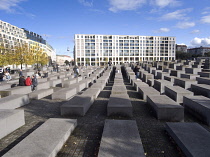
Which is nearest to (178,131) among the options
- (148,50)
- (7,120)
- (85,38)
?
(7,120)

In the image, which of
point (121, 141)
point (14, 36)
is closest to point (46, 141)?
point (121, 141)

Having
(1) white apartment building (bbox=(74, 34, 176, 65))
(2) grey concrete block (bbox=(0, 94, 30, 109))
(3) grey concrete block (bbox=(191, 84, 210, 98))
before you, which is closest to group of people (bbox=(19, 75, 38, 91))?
(2) grey concrete block (bbox=(0, 94, 30, 109))

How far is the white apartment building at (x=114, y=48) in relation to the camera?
106500mm

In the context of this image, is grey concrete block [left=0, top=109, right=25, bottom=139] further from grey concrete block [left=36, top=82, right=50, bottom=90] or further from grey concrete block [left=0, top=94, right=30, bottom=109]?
grey concrete block [left=36, top=82, right=50, bottom=90]

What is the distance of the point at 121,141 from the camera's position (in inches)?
164

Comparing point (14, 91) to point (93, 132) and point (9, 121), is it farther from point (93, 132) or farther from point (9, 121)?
point (93, 132)

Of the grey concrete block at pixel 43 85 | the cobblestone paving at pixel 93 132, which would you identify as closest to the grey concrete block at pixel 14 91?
the grey concrete block at pixel 43 85

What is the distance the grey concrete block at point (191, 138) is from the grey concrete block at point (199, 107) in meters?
1.41

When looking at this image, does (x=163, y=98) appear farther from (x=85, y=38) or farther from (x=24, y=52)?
(x=85, y=38)

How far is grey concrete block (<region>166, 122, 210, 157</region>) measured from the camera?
3.67 metres

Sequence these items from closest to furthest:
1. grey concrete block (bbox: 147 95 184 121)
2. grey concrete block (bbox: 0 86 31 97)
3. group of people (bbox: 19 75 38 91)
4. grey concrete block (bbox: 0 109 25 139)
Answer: grey concrete block (bbox: 0 109 25 139) → grey concrete block (bbox: 147 95 184 121) → grey concrete block (bbox: 0 86 31 97) → group of people (bbox: 19 75 38 91)

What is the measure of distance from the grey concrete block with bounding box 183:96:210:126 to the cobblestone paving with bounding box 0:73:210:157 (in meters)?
0.25

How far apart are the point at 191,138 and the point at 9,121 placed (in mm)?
5814

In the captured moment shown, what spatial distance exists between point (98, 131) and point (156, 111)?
2.71 m
